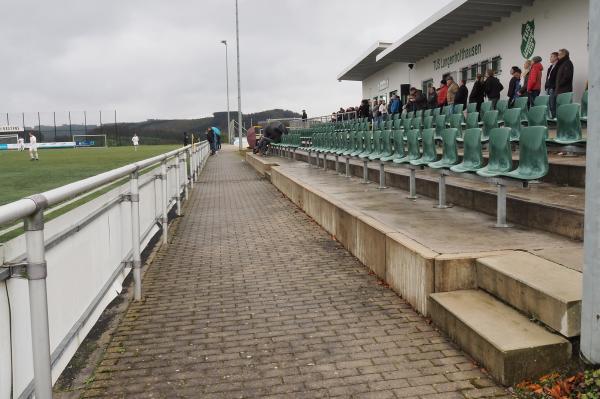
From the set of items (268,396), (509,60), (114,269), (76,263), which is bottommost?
(268,396)

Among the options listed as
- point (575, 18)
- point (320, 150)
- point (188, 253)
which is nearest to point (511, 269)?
point (188, 253)

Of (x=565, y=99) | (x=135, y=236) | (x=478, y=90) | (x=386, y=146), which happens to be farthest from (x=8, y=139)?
(x=135, y=236)

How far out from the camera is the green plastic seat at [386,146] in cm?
994

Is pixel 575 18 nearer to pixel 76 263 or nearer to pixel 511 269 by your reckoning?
pixel 511 269

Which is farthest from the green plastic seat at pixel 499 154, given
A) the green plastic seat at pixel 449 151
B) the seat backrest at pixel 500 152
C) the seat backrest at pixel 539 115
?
the seat backrest at pixel 539 115

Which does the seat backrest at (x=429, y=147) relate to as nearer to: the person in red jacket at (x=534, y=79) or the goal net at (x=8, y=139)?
the person in red jacket at (x=534, y=79)

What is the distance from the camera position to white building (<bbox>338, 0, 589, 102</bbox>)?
1466cm

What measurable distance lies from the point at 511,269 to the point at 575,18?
13096 millimetres

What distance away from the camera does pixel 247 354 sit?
395cm

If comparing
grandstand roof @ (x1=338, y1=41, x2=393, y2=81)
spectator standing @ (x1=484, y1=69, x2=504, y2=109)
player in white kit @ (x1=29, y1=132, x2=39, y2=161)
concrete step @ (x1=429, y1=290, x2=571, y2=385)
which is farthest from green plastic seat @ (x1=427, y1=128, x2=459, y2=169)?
player in white kit @ (x1=29, y1=132, x2=39, y2=161)

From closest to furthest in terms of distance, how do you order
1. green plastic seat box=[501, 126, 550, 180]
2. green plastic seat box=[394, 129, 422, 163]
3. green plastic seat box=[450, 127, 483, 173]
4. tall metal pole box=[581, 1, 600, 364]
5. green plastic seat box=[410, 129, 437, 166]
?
tall metal pole box=[581, 1, 600, 364] → green plastic seat box=[501, 126, 550, 180] → green plastic seat box=[450, 127, 483, 173] → green plastic seat box=[410, 129, 437, 166] → green plastic seat box=[394, 129, 422, 163]

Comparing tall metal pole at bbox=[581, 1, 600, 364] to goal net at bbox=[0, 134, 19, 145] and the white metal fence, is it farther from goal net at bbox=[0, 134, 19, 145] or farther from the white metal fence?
goal net at bbox=[0, 134, 19, 145]

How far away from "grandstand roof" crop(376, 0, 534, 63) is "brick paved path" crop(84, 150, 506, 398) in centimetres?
1306

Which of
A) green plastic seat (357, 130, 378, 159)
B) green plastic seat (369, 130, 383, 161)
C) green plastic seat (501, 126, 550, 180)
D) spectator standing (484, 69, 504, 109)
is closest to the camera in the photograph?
green plastic seat (501, 126, 550, 180)
